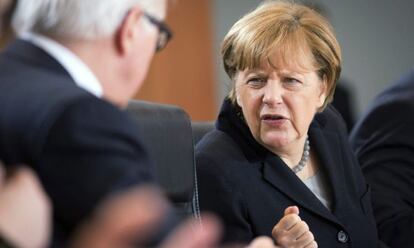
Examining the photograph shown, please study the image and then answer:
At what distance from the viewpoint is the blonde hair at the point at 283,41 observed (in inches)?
73.9

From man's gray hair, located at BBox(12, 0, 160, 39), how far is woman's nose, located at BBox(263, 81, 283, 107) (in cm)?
84

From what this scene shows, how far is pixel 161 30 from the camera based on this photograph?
116cm

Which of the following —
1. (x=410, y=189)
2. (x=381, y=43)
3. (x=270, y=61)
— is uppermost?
(x=270, y=61)

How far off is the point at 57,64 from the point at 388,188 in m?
1.36

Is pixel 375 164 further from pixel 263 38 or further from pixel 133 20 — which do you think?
pixel 133 20

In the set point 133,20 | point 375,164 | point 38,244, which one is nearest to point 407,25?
point 375,164

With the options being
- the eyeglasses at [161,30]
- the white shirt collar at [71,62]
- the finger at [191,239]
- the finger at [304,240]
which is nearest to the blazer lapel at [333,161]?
the finger at [304,240]

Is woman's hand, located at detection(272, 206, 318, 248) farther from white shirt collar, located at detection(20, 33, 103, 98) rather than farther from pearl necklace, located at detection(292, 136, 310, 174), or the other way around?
white shirt collar, located at detection(20, 33, 103, 98)

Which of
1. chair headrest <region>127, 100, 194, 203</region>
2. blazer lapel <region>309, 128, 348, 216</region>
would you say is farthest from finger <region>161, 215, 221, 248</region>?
blazer lapel <region>309, 128, 348, 216</region>

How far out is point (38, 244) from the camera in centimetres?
65

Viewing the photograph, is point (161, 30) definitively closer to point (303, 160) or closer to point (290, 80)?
point (290, 80)

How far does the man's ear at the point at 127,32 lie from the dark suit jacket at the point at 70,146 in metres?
0.12

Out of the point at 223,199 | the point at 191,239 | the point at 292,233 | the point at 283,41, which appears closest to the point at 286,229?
the point at 292,233

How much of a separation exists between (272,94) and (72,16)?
88 centimetres
